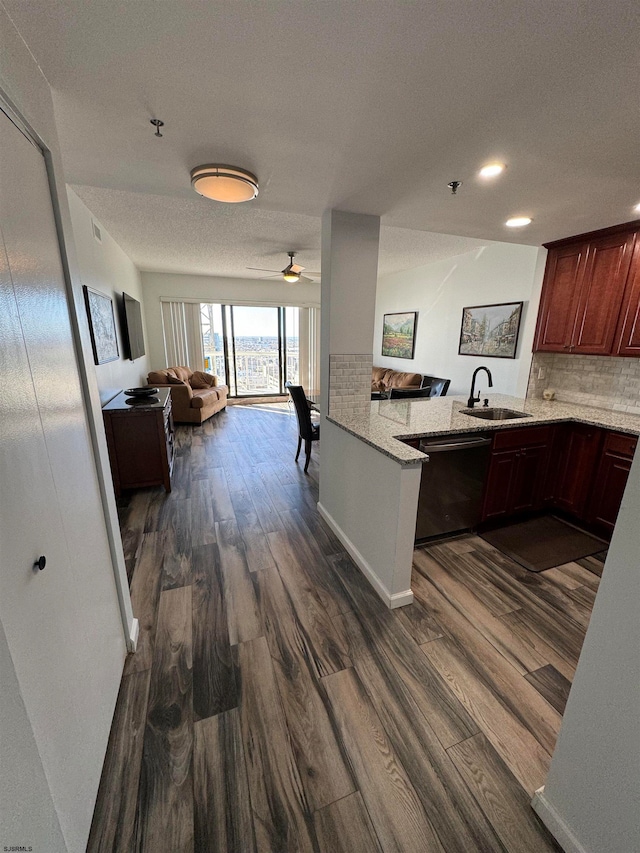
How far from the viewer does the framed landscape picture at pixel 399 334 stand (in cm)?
577

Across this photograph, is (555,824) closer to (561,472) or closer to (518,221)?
(561,472)

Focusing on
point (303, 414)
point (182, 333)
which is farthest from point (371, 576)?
point (182, 333)

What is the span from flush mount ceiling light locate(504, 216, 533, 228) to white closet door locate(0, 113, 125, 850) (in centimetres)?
277

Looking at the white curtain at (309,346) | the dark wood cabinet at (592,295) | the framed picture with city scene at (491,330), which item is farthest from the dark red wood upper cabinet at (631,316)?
the white curtain at (309,346)

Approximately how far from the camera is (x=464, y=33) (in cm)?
100

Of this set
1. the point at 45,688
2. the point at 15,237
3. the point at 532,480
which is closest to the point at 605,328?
the point at 532,480

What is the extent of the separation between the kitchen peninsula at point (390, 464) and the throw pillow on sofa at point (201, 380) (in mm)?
4420

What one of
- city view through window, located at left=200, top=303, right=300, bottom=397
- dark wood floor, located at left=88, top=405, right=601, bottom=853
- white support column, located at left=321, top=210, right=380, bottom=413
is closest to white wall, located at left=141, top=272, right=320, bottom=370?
city view through window, located at left=200, top=303, right=300, bottom=397

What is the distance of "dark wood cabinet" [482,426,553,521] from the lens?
2521 mm

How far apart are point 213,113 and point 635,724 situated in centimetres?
237

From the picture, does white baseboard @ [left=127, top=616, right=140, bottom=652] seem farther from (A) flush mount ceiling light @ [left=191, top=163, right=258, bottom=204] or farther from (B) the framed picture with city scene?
(B) the framed picture with city scene

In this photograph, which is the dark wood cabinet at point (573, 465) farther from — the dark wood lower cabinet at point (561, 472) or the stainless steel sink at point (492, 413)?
the stainless steel sink at point (492, 413)

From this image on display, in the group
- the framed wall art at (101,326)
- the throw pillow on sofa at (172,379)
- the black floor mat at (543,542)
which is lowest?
the black floor mat at (543,542)

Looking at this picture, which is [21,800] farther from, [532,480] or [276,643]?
[532,480]
